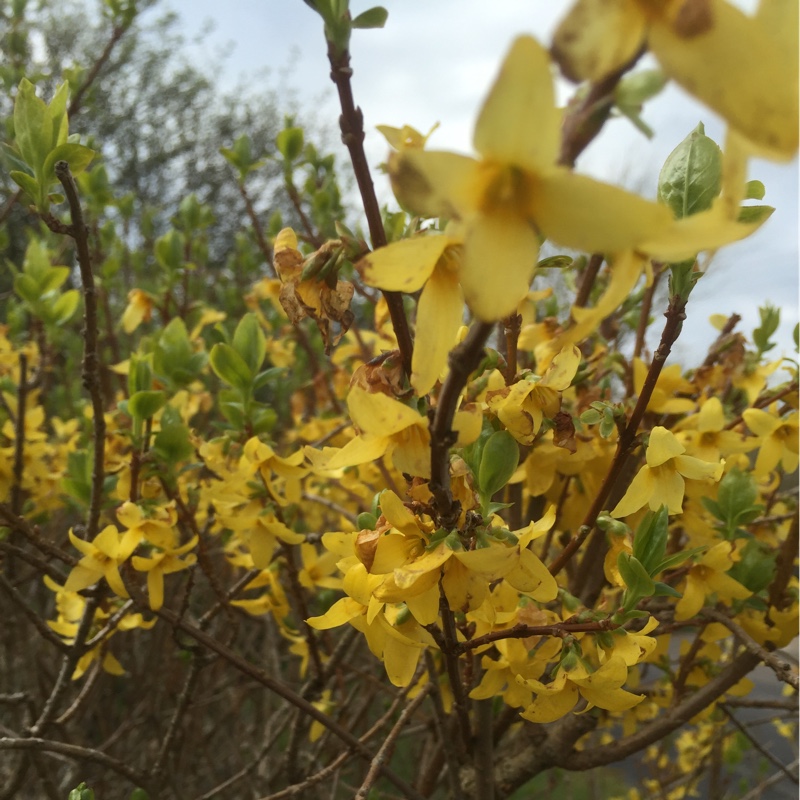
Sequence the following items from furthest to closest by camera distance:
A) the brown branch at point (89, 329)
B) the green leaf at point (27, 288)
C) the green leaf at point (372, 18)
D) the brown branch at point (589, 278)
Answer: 1. the green leaf at point (27, 288)
2. the brown branch at point (589, 278)
3. the brown branch at point (89, 329)
4. the green leaf at point (372, 18)

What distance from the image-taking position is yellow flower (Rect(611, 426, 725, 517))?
2.23 feet

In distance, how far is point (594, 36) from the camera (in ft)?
0.94

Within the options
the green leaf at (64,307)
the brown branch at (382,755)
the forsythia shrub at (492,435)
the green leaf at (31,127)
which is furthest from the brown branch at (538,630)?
the green leaf at (64,307)

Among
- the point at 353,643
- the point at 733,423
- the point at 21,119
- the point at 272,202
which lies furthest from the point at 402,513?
the point at 272,202

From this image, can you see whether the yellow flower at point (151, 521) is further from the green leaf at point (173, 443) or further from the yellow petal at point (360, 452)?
the yellow petal at point (360, 452)

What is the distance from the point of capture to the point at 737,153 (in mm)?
301

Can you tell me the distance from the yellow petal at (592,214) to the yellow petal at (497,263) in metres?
0.02

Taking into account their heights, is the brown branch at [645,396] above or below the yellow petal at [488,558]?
above

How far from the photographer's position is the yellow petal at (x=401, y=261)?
0.37 meters

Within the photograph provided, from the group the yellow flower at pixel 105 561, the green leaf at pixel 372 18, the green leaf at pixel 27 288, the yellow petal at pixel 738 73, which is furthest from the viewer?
the green leaf at pixel 27 288

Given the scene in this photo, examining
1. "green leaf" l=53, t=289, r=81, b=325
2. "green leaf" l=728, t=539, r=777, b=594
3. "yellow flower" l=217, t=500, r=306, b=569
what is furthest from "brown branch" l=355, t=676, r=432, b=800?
"green leaf" l=53, t=289, r=81, b=325

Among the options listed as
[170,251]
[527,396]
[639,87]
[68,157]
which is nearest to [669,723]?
[527,396]

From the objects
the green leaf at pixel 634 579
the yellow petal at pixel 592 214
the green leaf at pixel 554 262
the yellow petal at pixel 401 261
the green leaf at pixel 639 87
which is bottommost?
the green leaf at pixel 634 579

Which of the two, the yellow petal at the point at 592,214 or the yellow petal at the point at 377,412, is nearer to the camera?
the yellow petal at the point at 592,214
